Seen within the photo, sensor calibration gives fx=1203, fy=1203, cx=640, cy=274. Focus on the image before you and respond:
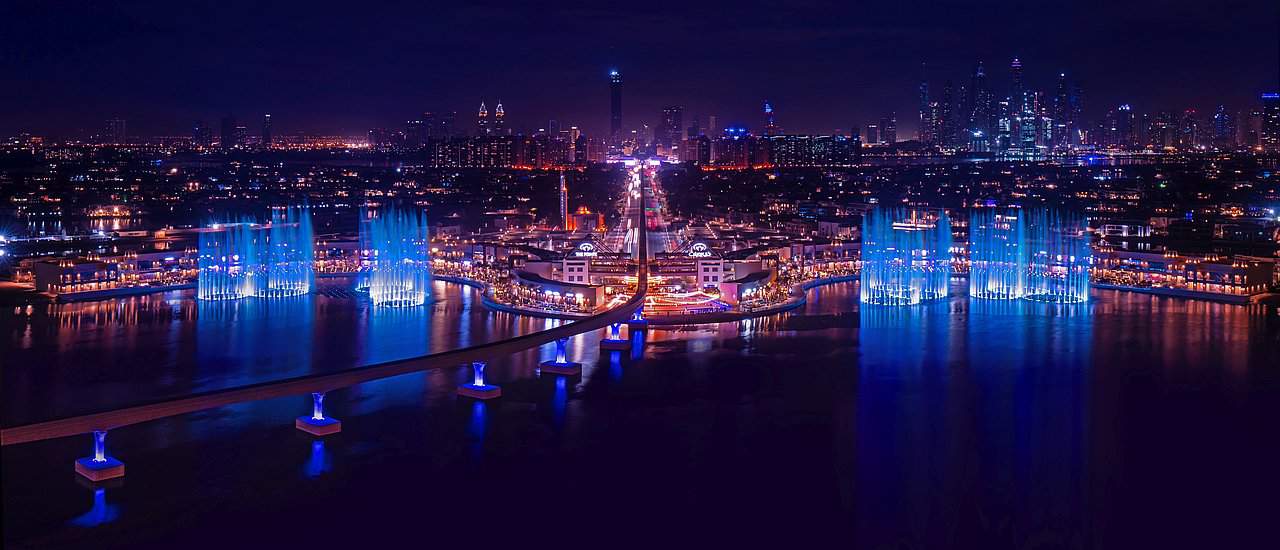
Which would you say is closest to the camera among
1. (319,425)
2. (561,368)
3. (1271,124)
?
(319,425)

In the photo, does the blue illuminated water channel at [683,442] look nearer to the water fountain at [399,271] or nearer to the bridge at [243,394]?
the bridge at [243,394]

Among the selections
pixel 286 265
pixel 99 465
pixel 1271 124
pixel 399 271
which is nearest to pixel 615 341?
pixel 399 271

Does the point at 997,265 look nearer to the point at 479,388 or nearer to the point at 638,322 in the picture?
the point at 638,322

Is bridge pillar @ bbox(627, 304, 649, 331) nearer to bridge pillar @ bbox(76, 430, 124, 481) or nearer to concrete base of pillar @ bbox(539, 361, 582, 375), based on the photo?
concrete base of pillar @ bbox(539, 361, 582, 375)

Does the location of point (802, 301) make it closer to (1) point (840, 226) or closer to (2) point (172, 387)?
(2) point (172, 387)

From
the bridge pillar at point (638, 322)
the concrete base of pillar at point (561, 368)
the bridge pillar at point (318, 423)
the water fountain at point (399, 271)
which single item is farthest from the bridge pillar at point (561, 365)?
the water fountain at point (399, 271)
